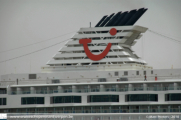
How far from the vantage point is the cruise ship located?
257 feet

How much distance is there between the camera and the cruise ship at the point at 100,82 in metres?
78.4

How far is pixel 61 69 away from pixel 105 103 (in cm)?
1021

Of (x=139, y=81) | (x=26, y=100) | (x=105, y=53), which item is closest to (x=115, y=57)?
(x=105, y=53)

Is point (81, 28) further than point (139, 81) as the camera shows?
Yes

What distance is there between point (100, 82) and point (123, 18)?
1170 cm

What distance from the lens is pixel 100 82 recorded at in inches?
3182

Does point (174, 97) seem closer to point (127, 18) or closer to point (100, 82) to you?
point (100, 82)

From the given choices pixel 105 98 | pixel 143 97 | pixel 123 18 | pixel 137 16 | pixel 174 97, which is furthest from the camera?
pixel 123 18

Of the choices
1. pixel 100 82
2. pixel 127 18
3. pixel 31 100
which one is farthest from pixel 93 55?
pixel 31 100

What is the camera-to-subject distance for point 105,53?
85.0 m

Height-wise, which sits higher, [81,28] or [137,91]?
[81,28]

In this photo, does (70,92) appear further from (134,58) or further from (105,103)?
(134,58)

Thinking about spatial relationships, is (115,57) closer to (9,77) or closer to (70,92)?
(70,92)

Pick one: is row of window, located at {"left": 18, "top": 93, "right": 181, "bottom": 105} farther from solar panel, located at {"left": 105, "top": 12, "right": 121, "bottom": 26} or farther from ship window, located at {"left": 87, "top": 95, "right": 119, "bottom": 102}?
solar panel, located at {"left": 105, "top": 12, "right": 121, "bottom": 26}
